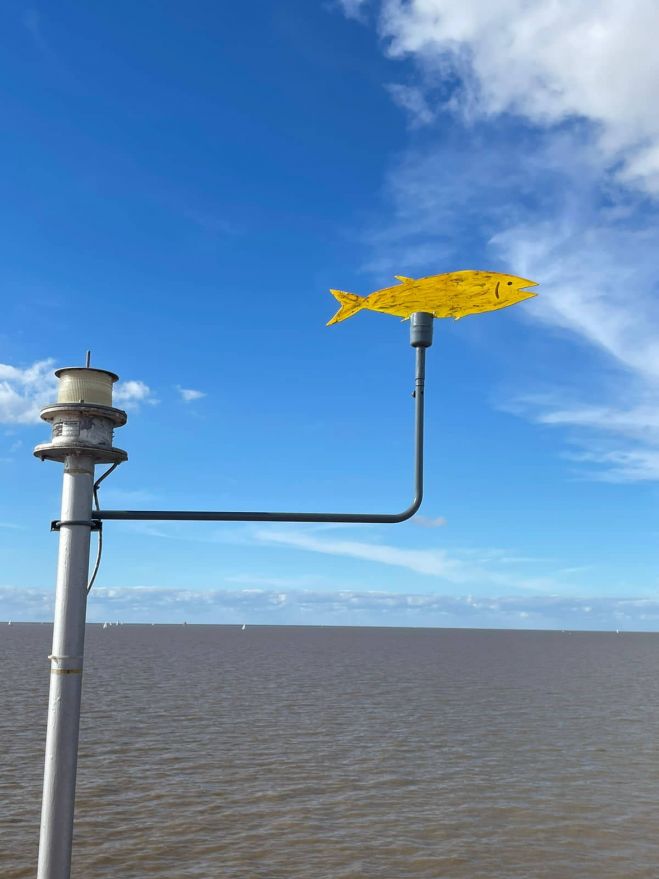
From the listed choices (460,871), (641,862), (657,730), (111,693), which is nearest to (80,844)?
(460,871)

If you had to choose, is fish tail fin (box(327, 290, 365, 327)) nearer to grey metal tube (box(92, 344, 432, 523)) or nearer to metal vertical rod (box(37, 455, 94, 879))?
grey metal tube (box(92, 344, 432, 523))

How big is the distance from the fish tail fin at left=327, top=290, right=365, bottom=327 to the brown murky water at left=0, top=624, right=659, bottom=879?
14756 mm

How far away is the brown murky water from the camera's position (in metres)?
17.9

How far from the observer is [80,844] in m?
18.5

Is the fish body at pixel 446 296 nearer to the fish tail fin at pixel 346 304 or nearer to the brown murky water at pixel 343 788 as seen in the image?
the fish tail fin at pixel 346 304

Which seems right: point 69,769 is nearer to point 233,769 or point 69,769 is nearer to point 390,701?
point 233,769

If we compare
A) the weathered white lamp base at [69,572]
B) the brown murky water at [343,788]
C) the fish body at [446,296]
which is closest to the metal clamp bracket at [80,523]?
the weathered white lamp base at [69,572]

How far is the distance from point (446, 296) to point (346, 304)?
78 centimetres

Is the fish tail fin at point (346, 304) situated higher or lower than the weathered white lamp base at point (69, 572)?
higher

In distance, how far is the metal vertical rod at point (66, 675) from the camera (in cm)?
518

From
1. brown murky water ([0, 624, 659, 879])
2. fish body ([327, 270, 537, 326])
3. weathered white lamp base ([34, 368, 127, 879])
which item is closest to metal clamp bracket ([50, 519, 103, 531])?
weathered white lamp base ([34, 368, 127, 879])

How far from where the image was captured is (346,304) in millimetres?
6094

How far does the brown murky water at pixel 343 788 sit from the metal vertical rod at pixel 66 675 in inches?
515

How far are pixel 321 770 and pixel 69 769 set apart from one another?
933 inches
